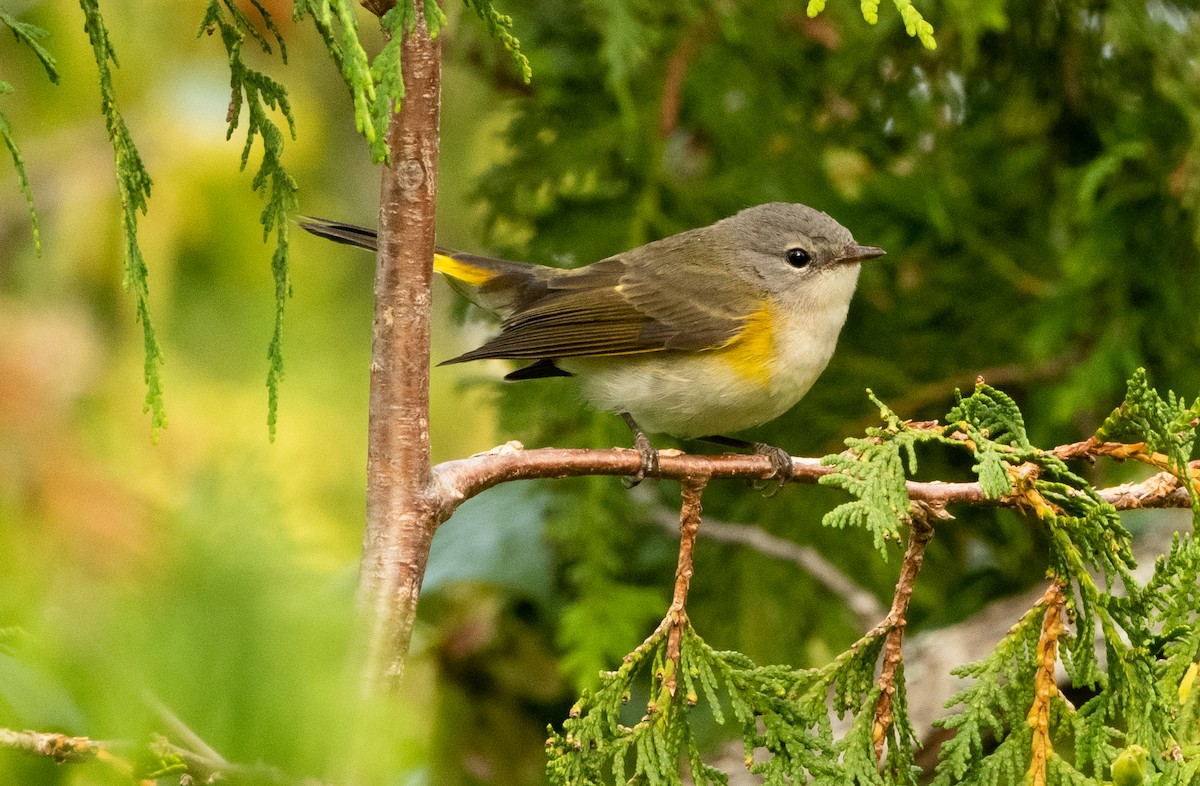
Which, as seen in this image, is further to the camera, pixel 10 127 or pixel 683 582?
pixel 683 582

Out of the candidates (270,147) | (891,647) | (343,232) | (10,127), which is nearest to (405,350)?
(270,147)

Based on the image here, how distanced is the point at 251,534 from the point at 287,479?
0.56ft

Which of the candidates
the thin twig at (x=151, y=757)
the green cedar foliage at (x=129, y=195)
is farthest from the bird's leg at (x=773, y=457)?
the thin twig at (x=151, y=757)

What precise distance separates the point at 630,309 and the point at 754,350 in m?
0.42

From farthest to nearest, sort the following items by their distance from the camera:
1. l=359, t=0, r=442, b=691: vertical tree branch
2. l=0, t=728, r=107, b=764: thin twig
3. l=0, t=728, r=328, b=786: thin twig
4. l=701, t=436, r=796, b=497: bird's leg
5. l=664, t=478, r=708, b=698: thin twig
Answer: l=701, t=436, r=796, b=497: bird's leg
l=664, t=478, r=708, b=698: thin twig
l=359, t=0, r=442, b=691: vertical tree branch
l=0, t=728, r=107, b=764: thin twig
l=0, t=728, r=328, b=786: thin twig

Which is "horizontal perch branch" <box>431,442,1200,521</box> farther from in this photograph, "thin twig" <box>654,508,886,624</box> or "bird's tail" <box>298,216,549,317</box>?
"bird's tail" <box>298,216,549,317</box>

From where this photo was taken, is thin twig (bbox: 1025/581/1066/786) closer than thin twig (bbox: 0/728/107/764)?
No

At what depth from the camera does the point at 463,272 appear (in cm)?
361

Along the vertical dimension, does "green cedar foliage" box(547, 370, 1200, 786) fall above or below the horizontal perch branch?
below

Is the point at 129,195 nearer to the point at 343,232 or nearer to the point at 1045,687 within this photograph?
the point at 343,232

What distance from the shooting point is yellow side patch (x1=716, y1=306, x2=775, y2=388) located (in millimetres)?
3178

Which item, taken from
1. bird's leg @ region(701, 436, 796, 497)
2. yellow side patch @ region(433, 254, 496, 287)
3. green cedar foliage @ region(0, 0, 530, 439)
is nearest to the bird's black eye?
bird's leg @ region(701, 436, 796, 497)

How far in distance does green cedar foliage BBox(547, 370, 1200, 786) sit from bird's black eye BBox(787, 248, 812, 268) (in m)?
1.67

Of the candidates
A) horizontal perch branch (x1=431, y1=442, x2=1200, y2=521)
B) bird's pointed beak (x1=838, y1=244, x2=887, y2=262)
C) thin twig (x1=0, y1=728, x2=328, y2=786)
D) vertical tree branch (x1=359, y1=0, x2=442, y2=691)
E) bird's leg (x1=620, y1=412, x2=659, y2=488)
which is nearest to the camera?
thin twig (x1=0, y1=728, x2=328, y2=786)
